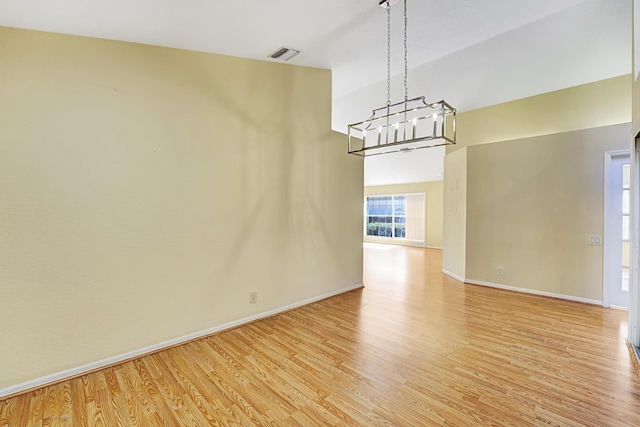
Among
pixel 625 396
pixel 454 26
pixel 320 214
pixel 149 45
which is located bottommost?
pixel 625 396

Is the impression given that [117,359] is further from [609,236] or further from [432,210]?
[432,210]

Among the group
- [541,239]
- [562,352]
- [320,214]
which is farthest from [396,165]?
[562,352]

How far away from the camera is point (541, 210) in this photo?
4312 mm

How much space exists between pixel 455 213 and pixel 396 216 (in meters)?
5.63

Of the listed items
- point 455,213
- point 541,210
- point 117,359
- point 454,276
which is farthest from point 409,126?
point 117,359

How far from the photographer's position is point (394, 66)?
12.7 ft

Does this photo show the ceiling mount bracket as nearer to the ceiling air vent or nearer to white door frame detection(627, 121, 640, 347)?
the ceiling air vent

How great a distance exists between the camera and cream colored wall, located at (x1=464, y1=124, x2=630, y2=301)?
391cm

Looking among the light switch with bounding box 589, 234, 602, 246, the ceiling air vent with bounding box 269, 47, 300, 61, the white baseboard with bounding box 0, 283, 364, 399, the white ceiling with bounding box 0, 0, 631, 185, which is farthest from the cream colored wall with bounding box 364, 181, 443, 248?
the ceiling air vent with bounding box 269, 47, 300, 61

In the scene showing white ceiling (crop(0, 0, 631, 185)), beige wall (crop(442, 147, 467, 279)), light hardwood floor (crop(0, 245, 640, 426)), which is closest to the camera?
light hardwood floor (crop(0, 245, 640, 426))

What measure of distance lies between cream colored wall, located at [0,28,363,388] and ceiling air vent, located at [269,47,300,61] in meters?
0.20

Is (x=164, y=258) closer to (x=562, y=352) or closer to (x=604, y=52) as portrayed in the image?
(x=562, y=352)

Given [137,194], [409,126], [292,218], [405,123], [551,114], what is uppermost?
[409,126]

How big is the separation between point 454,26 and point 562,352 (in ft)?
11.4
